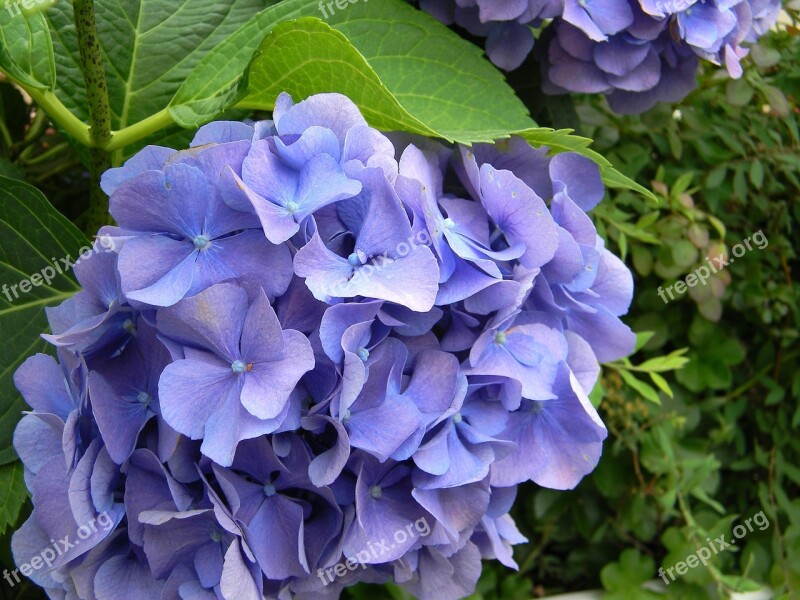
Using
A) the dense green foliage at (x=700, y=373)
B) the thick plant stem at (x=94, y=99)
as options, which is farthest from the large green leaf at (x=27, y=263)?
the dense green foliage at (x=700, y=373)

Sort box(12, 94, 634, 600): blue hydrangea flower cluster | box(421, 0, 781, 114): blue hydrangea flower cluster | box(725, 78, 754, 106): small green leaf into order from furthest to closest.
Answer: box(725, 78, 754, 106): small green leaf < box(421, 0, 781, 114): blue hydrangea flower cluster < box(12, 94, 634, 600): blue hydrangea flower cluster

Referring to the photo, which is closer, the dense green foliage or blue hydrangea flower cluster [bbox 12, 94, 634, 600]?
blue hydrangea flower cluster [bbox 12, 94, 634, 600]

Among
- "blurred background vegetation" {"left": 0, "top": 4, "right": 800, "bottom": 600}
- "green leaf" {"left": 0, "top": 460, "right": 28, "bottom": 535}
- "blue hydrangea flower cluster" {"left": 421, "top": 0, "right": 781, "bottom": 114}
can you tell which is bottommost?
"blurred background vegetation" {"left": 0, "top": 4, "right": 800, "bottom": 600}

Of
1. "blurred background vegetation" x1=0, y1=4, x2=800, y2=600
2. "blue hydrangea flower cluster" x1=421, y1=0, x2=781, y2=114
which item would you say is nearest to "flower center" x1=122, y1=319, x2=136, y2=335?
"blue hydrangea flower cluster" x1=421, y1=0, x2=781, y2=114

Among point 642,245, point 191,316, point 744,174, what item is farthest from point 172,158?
point 744,174

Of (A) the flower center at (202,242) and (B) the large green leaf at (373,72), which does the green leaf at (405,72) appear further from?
(A) the flower center at (202,242)

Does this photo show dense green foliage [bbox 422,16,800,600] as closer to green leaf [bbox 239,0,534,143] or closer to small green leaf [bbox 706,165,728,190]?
small green leaf [bbox 706,165,728,190]

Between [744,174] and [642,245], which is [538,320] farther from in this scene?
[744,174]
